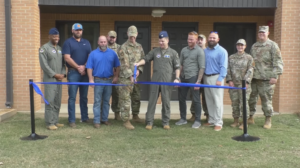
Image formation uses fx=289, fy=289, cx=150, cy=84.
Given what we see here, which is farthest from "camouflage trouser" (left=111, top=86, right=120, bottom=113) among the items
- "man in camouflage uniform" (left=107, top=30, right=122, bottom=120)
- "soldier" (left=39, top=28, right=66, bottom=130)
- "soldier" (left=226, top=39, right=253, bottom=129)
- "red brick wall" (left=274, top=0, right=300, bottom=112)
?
"red brick wall" (left=274, top=0, right=300, bottom=112)

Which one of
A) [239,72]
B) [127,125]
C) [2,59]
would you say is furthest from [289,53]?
[2,59]

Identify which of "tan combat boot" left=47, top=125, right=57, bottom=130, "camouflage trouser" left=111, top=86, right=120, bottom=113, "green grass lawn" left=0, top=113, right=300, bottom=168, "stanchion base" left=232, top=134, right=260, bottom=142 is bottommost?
"green grass lawn" left=0, top=113, right=300, bottom=168

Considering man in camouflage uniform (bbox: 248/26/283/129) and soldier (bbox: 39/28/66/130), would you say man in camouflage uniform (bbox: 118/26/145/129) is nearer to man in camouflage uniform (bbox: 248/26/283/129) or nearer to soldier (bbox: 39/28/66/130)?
soldier (bbox: 39/28/66/130)

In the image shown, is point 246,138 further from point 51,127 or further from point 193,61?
point 51,127

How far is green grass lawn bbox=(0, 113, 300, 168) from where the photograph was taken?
13.4ft

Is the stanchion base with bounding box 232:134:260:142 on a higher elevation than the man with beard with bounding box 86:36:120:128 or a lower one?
lower

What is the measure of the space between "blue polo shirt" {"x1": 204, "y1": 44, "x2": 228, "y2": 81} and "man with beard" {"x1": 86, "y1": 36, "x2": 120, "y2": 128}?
1868 millimetres

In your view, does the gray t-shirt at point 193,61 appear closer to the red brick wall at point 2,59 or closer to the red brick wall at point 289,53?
the red brick wall at point 289,53

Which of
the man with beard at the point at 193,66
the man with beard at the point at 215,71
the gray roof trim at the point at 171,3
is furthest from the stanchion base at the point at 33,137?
the gray roof trim at the point at 171,3

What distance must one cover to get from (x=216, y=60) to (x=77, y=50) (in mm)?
2875

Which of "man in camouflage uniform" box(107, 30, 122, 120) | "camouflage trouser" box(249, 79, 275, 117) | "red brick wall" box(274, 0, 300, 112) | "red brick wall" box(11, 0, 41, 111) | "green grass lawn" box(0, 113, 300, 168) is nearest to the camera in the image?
"green grass lawn" box(0, 113, 300, 168)

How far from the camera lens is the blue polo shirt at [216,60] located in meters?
5.82

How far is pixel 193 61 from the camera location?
19.7ft

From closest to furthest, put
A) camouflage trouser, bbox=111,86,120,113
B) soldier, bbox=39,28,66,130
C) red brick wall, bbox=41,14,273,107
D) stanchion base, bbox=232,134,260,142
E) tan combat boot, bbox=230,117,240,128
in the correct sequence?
stanchion base, bbox=232,134,260,142 < soldier, bbox=39,28,66,130 < tan combat boot, bbox=230,117,240,128 < camouflage trouser, bbox=111,86,120,113 < red brick wall, bbox=41,14,273,107
